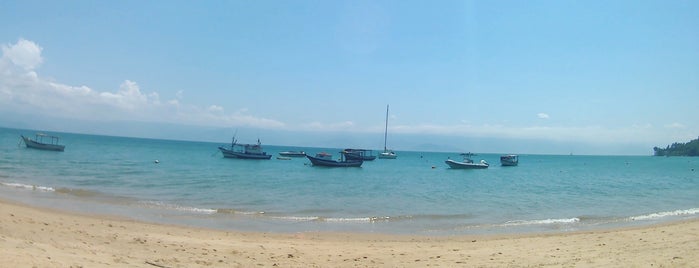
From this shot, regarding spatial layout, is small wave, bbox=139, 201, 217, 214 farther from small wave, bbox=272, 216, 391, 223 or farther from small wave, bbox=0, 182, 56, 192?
small wave, bbox=0, 182, 56, 192

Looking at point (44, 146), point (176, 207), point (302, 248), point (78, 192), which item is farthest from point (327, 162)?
point (302, 248)

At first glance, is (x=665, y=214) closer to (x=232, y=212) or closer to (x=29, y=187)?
(x=232, y=212)

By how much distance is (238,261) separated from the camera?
9875 millimetres

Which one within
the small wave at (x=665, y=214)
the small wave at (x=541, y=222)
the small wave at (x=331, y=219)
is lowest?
the small wave at (x=331, y=219)

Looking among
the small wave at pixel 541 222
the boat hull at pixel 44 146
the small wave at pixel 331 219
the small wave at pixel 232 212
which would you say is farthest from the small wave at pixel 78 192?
the boat hull at pixel 44 146

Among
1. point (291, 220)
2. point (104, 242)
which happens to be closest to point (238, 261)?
point (104, 242)

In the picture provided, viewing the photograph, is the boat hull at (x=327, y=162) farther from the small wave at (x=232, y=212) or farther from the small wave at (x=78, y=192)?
the small wave at (x=232, y=212)

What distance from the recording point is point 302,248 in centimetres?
1204

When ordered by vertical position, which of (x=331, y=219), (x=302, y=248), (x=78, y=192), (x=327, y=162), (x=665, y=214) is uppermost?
(x=327, y=162)

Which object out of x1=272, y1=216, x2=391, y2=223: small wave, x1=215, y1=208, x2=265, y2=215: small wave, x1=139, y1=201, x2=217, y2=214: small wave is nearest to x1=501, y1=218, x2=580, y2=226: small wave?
x1=272, y1=216, x2=391, y2=223: small wave

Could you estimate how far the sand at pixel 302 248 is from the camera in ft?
30.1

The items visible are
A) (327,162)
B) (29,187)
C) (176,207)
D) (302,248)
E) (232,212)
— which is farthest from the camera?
(327,162)

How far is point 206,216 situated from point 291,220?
10.8 feet

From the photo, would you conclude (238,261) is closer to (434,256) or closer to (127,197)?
(434,256)
